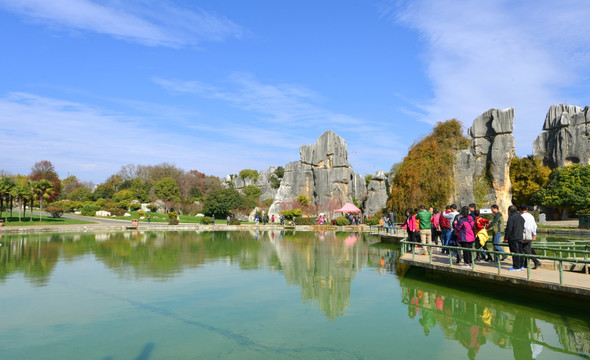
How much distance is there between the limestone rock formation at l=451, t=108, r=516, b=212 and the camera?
115 feet

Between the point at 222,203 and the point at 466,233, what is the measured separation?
45038 mm

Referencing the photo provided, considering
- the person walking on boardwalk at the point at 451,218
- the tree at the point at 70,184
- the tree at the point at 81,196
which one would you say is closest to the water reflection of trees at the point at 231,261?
the person walking on boardwalk at the point at 451,218

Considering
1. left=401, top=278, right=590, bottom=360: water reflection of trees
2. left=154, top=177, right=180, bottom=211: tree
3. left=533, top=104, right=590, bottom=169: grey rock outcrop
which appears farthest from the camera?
left=154, top=177, right=180, bottom=211: tree

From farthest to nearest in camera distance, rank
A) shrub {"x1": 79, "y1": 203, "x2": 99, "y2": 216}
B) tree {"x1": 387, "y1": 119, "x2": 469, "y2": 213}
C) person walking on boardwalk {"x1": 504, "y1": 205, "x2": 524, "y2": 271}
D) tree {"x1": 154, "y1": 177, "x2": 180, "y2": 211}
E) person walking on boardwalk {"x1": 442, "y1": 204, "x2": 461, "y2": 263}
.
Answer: tree {"x1": 154, "y1": 177, "x2": 180, "y2": 211}, shrub {"x1": 79, "y1": 203, "x2": 99, "y2": 216}, tree {"x1": 387, "y1": 119, "x2": 469, "y2": 213}, person walking on boardwalk {"x1": 442, "y1": 204, "x2": 461, "y2": 263}, person walking on boardwalk {"x1": 504, "y1": 205, "x2": 524, "y2": 271}

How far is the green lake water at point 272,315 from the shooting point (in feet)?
22.6

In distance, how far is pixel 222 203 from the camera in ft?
178

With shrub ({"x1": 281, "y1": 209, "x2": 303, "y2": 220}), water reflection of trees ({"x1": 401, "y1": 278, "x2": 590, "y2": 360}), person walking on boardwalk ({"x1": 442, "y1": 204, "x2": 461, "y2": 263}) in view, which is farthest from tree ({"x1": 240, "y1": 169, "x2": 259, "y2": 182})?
water reflection of trees ({"x1": 401, "y1": 278, "x2": 590, "y2": 360})

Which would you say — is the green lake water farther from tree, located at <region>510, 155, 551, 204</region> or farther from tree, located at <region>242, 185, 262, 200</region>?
tree, located at <region>242, 185, 262, 200</region>

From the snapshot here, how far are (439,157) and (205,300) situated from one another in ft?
64.1

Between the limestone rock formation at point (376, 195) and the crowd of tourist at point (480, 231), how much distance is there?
39042 mm

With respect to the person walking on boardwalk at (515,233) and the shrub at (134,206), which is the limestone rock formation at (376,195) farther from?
the person walking on boardwalk at (515,233)

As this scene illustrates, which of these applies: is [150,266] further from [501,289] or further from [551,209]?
[551,209]

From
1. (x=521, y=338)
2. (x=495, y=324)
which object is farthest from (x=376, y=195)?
(x=521, y=338)

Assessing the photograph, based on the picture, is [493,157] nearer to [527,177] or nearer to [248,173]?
[527,177]
